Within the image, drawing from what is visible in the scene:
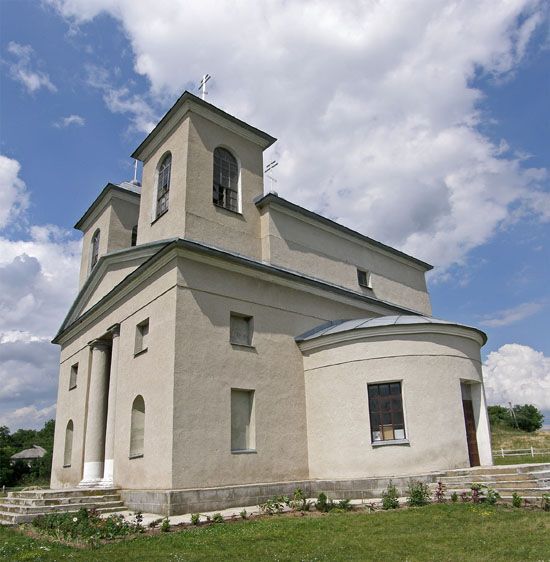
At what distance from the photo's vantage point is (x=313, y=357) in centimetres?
1734

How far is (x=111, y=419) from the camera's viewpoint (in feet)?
56.5

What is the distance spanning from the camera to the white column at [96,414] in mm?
17875

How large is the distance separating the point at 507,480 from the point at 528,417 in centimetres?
7729

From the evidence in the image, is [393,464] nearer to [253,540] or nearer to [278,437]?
[278,437]

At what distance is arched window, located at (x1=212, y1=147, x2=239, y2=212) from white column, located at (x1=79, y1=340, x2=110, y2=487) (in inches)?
263

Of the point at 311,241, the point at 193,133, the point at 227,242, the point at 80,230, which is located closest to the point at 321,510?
the point at 227,242

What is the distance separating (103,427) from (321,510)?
30.5 ft

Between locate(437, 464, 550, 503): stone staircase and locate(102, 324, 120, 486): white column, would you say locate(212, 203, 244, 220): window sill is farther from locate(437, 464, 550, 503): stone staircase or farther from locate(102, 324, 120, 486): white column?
locate(437, 464, 550, 503): stone staircase

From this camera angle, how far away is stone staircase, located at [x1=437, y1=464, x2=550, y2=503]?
39.3ft

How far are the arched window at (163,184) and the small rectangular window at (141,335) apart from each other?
13.7 ft

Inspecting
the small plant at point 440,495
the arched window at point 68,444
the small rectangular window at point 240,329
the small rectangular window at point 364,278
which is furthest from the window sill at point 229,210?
the arched window at point 68,444

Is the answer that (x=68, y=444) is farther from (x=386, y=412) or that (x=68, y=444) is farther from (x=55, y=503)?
(x=386, y=412)

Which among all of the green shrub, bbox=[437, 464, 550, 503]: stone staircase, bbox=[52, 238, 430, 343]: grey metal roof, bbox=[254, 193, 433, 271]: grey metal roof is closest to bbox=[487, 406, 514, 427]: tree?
bbox=[254, 193, 433, 271]: grey metal roof

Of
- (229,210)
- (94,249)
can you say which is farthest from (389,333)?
(94,249)
